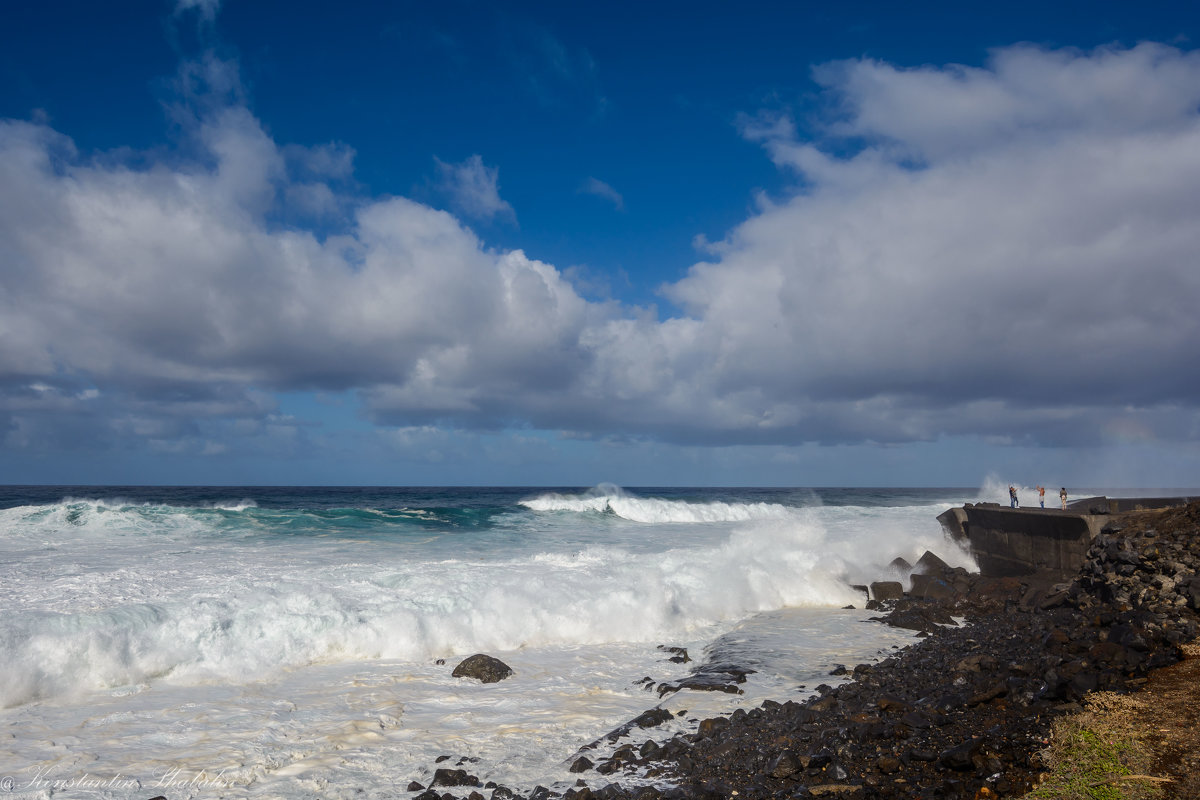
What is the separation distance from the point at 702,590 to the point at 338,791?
10.4 m

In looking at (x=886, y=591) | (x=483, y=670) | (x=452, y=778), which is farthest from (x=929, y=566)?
(x=452, y=778)

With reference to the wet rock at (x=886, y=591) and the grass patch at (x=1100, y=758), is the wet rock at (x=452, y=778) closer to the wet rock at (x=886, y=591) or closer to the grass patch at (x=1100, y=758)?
the grass patch at (x=1100, y=758)

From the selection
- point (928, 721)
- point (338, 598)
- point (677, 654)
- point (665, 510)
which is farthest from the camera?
point (665, 510)

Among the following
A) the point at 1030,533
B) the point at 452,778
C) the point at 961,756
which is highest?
the point at 1030,533

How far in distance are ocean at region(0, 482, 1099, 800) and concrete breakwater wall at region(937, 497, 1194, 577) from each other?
1080 mm

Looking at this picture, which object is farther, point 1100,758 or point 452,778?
point 452,778

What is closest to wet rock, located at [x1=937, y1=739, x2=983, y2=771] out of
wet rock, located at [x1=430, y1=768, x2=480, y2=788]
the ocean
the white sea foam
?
the ocean

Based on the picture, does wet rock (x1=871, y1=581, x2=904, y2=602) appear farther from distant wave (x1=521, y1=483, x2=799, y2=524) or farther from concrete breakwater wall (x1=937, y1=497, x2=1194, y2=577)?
distant wave (x1=521, y1=483, x2=799, y2=524)

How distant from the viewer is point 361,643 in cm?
1101

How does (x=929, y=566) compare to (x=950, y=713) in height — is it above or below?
below

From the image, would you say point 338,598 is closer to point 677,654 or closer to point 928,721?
point 677,654

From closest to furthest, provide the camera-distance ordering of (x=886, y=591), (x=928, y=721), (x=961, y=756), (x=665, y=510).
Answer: (x=961, y=756) → (x=928, y=721) → (x=886, y=591) → (x=665, y=510)

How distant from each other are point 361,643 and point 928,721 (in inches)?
349

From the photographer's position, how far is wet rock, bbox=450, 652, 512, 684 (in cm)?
959
